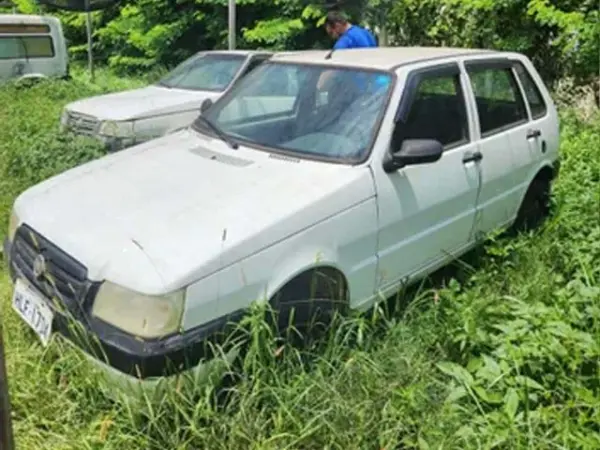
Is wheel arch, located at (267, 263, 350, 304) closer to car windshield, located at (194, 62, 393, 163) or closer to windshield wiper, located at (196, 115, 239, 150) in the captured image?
car windshield, located at (194, 62, 393, 163)

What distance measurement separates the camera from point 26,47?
12.3m

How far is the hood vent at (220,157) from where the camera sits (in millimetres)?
3180

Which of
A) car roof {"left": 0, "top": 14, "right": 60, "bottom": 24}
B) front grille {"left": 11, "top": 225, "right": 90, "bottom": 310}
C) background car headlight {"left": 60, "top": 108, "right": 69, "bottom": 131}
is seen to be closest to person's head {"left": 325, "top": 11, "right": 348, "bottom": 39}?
background car headlight {"left": 60, "top": 108, "right": 69, "bottom": 131}

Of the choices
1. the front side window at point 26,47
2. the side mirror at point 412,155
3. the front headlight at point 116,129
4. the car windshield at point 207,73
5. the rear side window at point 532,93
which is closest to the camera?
the side mirror at point 412,155

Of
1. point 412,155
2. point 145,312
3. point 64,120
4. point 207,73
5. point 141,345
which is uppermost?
point 412,155

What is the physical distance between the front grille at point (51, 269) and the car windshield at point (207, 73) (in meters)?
4.96

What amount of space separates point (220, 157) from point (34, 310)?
1.19 meters

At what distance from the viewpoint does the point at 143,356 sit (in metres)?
2.29

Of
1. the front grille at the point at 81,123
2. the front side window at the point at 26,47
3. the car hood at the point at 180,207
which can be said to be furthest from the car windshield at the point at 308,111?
the front side window at the point at 26,47

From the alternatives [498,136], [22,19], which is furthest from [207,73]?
[22,19]

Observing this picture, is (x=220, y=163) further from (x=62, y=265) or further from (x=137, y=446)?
(x=137, y=446)

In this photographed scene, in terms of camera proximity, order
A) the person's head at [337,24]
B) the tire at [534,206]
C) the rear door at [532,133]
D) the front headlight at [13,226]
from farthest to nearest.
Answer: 1. the person's head at [337,24]
2. the tire at [534,206]
3. the rear door at [532,133]
4. the front headlight at [13,226]

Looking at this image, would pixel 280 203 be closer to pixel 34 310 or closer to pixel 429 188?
pixel 429 188

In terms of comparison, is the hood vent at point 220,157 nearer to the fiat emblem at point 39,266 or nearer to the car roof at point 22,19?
the fiat emblem at point 39,266
